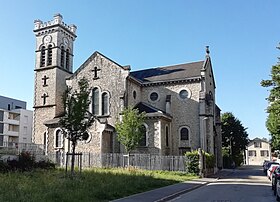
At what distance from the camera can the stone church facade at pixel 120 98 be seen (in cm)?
3375

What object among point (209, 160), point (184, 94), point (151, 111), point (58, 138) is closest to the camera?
point (209, 160)

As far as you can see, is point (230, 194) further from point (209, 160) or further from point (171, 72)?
point (171, 72)

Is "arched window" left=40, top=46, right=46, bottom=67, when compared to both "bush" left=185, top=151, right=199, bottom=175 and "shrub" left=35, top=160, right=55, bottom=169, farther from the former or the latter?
"bush" left=185, top=151, right=199, bottom=175

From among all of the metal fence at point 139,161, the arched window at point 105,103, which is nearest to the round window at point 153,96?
the arched window at point 105,103

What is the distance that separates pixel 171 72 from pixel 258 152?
72264 mm

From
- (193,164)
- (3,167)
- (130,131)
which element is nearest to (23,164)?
(3,167)

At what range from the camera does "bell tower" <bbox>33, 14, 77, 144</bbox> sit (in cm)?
3891

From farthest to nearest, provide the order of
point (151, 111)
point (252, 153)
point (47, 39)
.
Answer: point (252, 153) → point (47, 39) → point (151, 111)

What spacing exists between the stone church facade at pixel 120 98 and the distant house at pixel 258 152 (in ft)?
210

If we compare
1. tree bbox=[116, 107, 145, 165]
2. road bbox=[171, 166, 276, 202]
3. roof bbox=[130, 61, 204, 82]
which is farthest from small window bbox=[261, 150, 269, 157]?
road bbox=[171, 166, 276, 202]

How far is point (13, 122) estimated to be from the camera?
7225cm

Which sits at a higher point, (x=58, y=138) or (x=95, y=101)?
(x=95, y=101)

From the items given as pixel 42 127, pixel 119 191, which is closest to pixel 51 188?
pixel 119 191

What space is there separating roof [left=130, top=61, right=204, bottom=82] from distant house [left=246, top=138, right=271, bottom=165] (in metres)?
68.3
